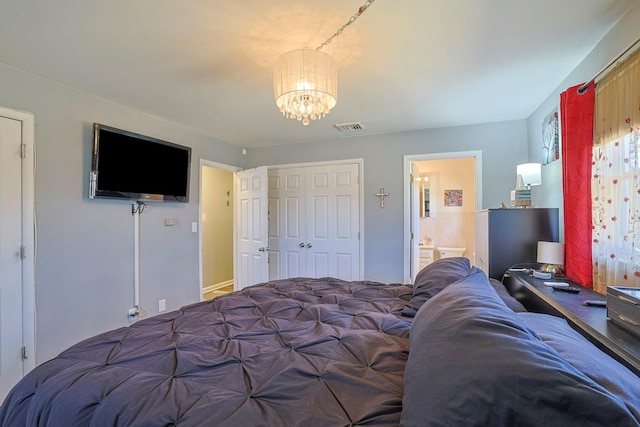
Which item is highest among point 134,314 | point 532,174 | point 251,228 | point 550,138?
point 550,138

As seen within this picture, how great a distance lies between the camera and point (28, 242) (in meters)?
2.37

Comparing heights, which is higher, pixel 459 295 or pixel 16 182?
pixel 16 182

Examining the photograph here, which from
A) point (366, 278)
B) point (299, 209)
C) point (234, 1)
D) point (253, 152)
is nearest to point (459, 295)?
point (234, 1)

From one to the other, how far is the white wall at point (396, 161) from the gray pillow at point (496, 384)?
3.20 metres

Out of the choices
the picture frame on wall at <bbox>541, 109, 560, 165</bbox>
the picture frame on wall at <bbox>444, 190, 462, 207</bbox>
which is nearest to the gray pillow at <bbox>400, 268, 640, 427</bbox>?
the picture frame on wall at <bbox>541, 109, 560, 165</bbox>

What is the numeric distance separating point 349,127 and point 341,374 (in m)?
3.26

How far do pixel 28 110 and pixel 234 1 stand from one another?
209 cm

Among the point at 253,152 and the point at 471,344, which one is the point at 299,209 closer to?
the point at 253,152

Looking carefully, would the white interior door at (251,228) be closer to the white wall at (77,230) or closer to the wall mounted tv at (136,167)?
the wall mounted tv at (136,167)

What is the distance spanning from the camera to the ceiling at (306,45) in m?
1.66

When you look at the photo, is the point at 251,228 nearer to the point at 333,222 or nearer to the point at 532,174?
the point at 333,222

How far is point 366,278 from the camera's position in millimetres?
4141

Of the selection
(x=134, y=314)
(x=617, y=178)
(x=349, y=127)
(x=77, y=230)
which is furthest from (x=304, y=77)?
(x=134, y=314)

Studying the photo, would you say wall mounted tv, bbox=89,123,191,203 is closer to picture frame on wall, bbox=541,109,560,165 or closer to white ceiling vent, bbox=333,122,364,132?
white ceiling vent, bbox=333,122,364,132
